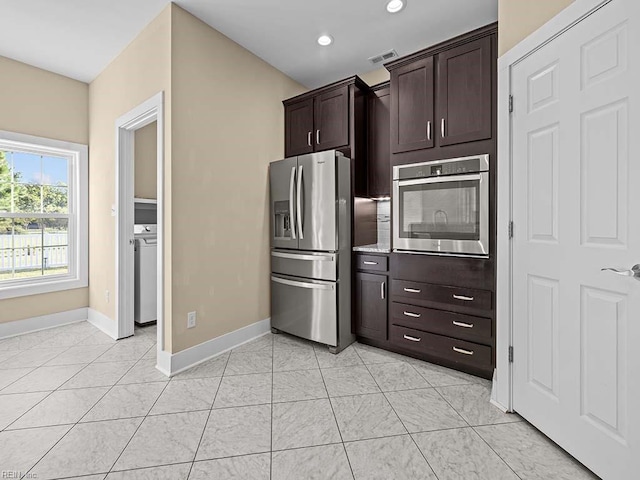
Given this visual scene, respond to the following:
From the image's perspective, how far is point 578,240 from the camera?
4.81 feet

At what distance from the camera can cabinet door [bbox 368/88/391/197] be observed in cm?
300

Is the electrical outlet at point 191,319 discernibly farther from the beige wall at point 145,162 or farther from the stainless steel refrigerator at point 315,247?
the beige wall at point 145,162

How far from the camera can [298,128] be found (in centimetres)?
336

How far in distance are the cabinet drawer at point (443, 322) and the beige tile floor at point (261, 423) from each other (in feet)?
1.01

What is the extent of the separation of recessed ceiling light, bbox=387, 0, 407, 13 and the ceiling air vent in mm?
591

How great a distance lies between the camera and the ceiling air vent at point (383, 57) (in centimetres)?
306

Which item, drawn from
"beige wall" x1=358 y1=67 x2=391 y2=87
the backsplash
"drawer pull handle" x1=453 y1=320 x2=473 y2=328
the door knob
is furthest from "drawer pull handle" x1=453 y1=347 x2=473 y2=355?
"beige wall" x1=358 y1=67 x2=391 y2=87

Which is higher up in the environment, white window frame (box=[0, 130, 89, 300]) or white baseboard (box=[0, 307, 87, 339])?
white window frame (box=[0, 130, 89, 300])

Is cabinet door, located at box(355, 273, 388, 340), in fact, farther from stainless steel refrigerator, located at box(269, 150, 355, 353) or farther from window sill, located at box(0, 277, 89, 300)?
window sill, located at box(0, 277, 89, 300)

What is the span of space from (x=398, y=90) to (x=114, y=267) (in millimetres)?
3245

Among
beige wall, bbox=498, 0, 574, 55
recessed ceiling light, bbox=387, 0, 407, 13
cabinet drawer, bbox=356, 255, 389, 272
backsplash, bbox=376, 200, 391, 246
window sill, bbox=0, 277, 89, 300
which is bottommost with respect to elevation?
window sill, bbox=0, 277, 89, 300

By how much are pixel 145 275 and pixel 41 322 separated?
1195 millimetres

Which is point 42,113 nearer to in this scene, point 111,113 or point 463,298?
point 111,113

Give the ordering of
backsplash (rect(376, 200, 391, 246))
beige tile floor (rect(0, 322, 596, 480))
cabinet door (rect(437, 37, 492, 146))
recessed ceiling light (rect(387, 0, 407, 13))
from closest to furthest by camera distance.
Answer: beige tile floor (rect(0, 322, 596, 480))
cabinet door (rect(437, 37, 492, 146))
recessed ceiling light (rect(387, 0, 407, 13))
backsplash (rect(376, 200, 391, 246))
